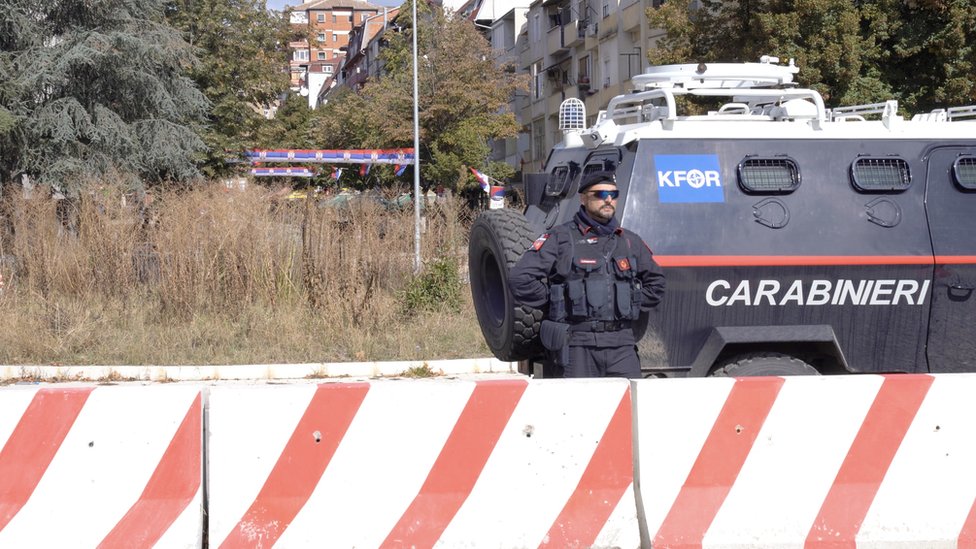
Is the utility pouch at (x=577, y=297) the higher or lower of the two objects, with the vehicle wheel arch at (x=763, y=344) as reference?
higher

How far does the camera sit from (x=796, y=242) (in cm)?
632

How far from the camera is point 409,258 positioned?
13.1 m

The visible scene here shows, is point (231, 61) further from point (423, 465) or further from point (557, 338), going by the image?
point (423, 465)

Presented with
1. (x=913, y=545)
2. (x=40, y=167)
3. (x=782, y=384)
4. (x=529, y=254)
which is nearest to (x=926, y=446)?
(x=913, y=545)

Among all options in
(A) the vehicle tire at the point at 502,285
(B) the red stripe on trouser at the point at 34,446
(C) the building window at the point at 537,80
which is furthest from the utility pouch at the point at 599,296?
(C) the building window at the point at 537,80

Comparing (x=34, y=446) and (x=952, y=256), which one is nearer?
(x=34, y=446)

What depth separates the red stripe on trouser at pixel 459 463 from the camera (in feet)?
16.1

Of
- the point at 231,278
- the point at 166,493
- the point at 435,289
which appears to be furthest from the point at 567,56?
the point at 166,493

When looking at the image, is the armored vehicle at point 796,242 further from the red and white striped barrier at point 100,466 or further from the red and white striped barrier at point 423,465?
the red and white striped barrier at point 100,466

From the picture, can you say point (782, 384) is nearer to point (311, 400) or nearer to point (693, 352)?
point (693, 352)

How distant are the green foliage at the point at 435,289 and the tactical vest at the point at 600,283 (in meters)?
7.33

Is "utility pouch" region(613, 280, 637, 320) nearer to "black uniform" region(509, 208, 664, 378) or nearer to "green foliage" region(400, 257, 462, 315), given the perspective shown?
"black uniform" region(509, 208, 664, 378)

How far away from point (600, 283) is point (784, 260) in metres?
1.36

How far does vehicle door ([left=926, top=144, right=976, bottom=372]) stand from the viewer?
6.46m
